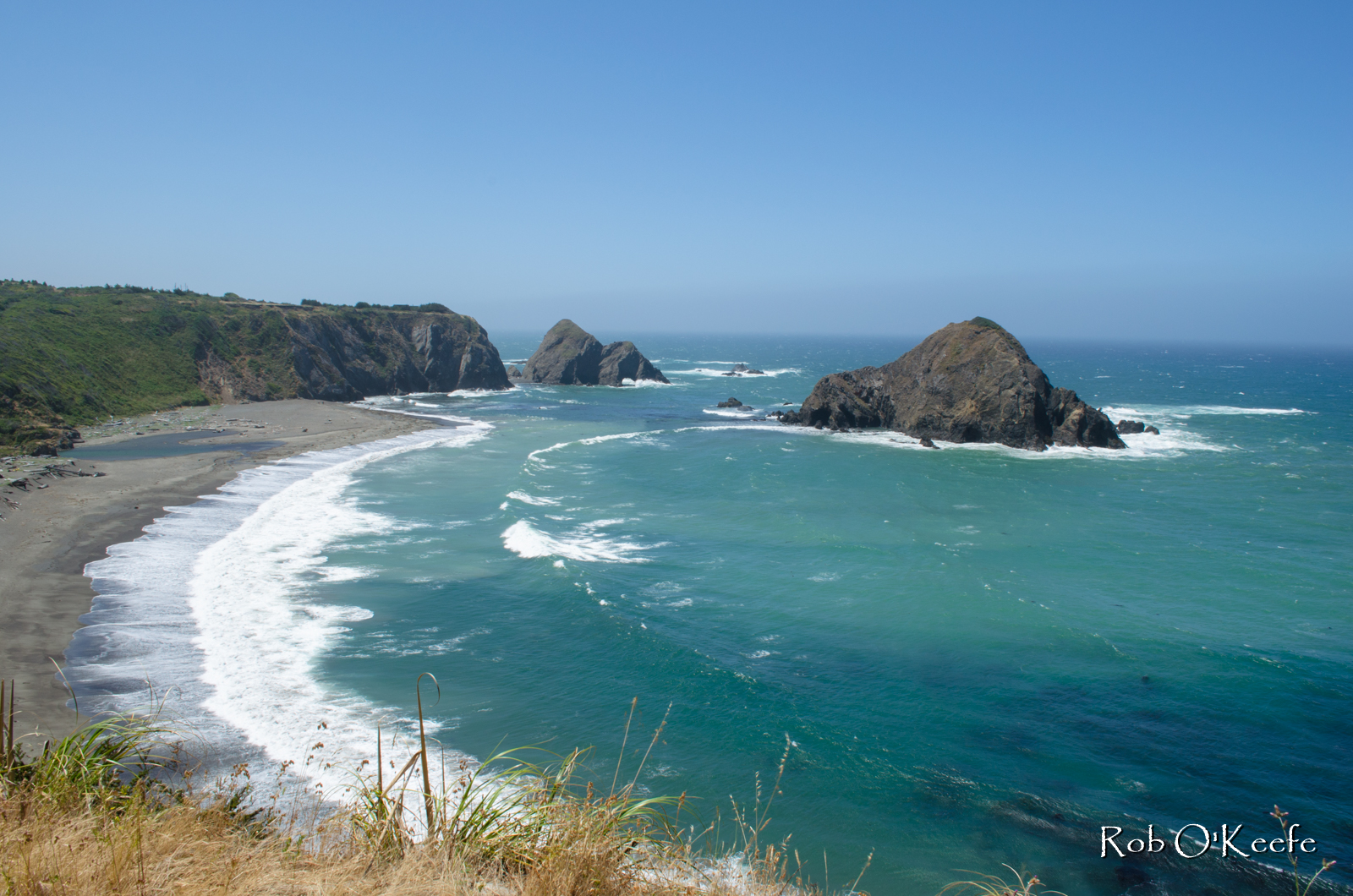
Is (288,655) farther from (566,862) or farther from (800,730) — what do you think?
Result: (566,862)

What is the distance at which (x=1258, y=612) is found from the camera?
2245cm

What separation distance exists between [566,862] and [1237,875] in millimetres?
12029

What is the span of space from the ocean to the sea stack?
65939 millimetres

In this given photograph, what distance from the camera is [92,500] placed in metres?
31.2

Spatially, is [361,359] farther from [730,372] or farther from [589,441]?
[730,372]

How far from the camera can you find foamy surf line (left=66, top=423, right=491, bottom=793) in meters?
14.7

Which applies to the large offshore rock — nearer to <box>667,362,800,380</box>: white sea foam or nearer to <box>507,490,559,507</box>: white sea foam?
<box>667,362,800,380</box>: white sea foam

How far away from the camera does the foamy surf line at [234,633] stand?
48.1 feet
